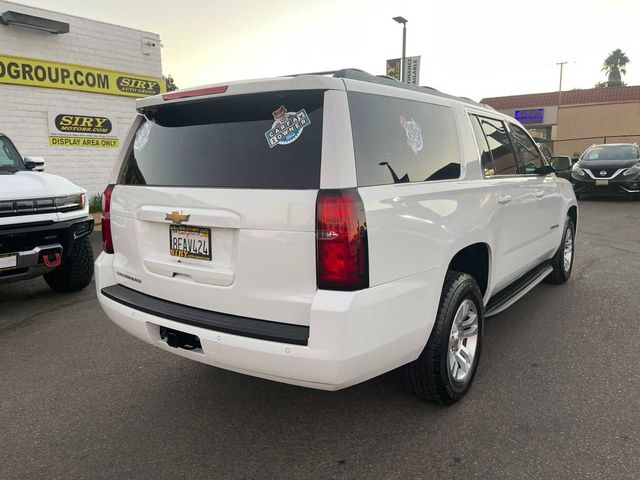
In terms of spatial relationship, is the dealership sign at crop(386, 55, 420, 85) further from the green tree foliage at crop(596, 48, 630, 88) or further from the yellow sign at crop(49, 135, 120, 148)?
the green tree foliage at crop(596, 48, 630, 88)

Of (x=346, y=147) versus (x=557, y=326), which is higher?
(x=346, y=147)

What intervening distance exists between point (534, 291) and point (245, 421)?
370cm

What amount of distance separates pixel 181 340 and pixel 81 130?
Answer: 1101 cm

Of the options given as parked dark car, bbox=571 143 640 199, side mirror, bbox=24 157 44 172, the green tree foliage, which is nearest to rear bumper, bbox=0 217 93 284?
side mirror, bbox=24 157 44 172

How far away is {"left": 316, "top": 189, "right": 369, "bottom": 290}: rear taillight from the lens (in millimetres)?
2146

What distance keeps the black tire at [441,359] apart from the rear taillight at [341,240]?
762 mm

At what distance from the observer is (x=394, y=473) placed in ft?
7.74

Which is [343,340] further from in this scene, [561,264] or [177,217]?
[561,264]

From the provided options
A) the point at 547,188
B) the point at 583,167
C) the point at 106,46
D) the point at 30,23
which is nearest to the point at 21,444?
the point at 547,188

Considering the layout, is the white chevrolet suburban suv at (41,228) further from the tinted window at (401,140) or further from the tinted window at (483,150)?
the tinted window at (483,150)

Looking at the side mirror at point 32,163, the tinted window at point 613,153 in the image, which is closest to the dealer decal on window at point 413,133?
the side mirror at point 32,163

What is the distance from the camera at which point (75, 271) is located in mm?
5469

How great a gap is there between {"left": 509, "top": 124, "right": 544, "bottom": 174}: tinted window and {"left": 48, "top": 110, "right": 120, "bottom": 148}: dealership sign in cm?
1049

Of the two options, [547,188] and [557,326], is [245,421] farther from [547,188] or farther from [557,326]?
[547,188]
